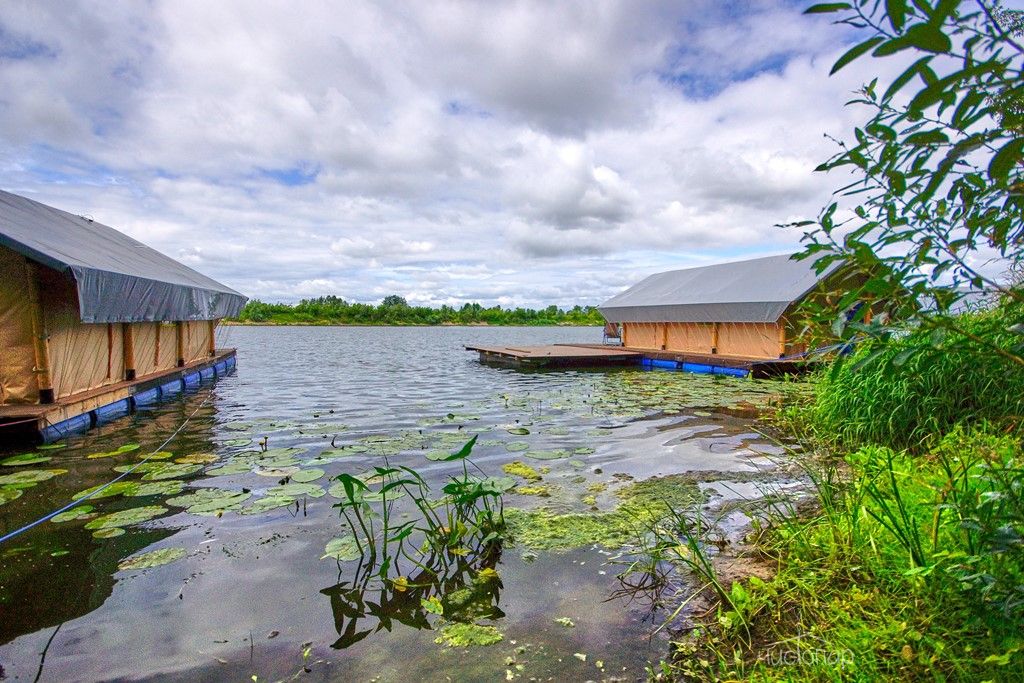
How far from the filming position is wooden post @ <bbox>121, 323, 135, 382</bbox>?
37.6ft

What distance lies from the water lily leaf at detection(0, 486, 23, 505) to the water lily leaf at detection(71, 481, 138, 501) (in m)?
0.55

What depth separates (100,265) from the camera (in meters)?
9.05

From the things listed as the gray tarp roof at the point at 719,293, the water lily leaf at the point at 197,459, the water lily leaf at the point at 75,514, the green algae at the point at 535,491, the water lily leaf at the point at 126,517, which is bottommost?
the water lily leaf at the point at 197,459

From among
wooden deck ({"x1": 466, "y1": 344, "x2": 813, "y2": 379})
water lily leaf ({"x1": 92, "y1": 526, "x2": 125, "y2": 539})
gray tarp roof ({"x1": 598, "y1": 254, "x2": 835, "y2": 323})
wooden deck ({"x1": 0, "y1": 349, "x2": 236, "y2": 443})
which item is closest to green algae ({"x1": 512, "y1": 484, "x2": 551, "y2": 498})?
water lily leaf ({"x1": 92, "y1": 526, "x2": 125, "y2": 539})

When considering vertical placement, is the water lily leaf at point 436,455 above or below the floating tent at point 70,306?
below

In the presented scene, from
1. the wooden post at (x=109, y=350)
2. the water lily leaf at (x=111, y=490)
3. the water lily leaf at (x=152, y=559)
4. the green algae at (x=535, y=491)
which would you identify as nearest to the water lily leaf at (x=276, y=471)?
the water lily leaf at (x=111, y=490)

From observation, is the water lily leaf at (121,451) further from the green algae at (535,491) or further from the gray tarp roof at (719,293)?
the gray tarp roof at (719,293)

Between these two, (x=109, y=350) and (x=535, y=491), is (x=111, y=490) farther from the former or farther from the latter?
(x=109, y=350)

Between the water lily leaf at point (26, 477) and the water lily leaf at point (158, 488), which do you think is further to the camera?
the water lily leaf at point (26, 477)

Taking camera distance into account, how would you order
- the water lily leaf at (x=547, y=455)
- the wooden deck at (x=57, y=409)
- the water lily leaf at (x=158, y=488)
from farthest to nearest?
1. the wooden deck at (x=57, y=409)
2. the water lily leaf at (x=547, y=455)
3. the water lily leaf at (x=158, y=488)

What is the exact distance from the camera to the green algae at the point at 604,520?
4480 millimetres

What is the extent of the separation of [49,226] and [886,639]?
13.3 meters

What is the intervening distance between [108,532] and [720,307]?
1642 cm

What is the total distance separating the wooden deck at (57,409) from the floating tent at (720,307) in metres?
14.7
